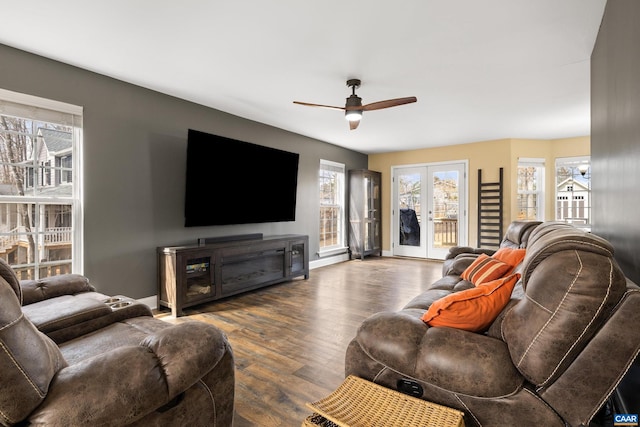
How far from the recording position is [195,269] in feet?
11.9

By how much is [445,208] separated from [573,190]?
229 centimetres

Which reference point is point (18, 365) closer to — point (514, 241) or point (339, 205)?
point (514, 241)

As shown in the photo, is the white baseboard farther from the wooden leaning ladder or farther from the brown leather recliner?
the brown leather recliner

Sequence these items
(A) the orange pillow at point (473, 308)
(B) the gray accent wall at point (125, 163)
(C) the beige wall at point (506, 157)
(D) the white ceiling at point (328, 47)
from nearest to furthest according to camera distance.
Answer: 1. (A) the orange pillow at point (473, 308)
2. (D) the white ceiling at point (328, 47)
3. (B) the gray accent wall at point (125, 163)
4. (C) the beige wall at point (506, 157)

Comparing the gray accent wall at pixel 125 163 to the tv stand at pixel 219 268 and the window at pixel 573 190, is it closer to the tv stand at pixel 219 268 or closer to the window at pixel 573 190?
the tv stand at pixel 219 268

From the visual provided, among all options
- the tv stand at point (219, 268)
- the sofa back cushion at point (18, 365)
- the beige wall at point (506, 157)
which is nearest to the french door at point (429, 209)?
the beige wall at point (506, 157)

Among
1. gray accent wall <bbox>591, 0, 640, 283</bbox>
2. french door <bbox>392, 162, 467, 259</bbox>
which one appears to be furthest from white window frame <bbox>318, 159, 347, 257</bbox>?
gray accent wall <bbox>591, 0, 640, 283</bbox>

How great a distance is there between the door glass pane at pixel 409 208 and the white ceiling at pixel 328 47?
3028 millimetres

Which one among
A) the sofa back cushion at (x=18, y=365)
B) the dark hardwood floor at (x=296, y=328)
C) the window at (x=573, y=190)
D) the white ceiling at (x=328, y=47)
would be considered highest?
the white ceiling at (x=328, y=47)

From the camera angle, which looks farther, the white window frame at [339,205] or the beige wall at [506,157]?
the white window frame at [339,205]

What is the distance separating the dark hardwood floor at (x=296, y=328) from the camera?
192cm

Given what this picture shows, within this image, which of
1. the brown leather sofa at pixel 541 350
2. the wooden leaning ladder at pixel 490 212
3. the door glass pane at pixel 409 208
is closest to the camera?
the brown leather sofa at pixel 541 350

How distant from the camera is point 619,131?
1.80 metres

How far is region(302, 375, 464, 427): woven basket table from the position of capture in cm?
109
